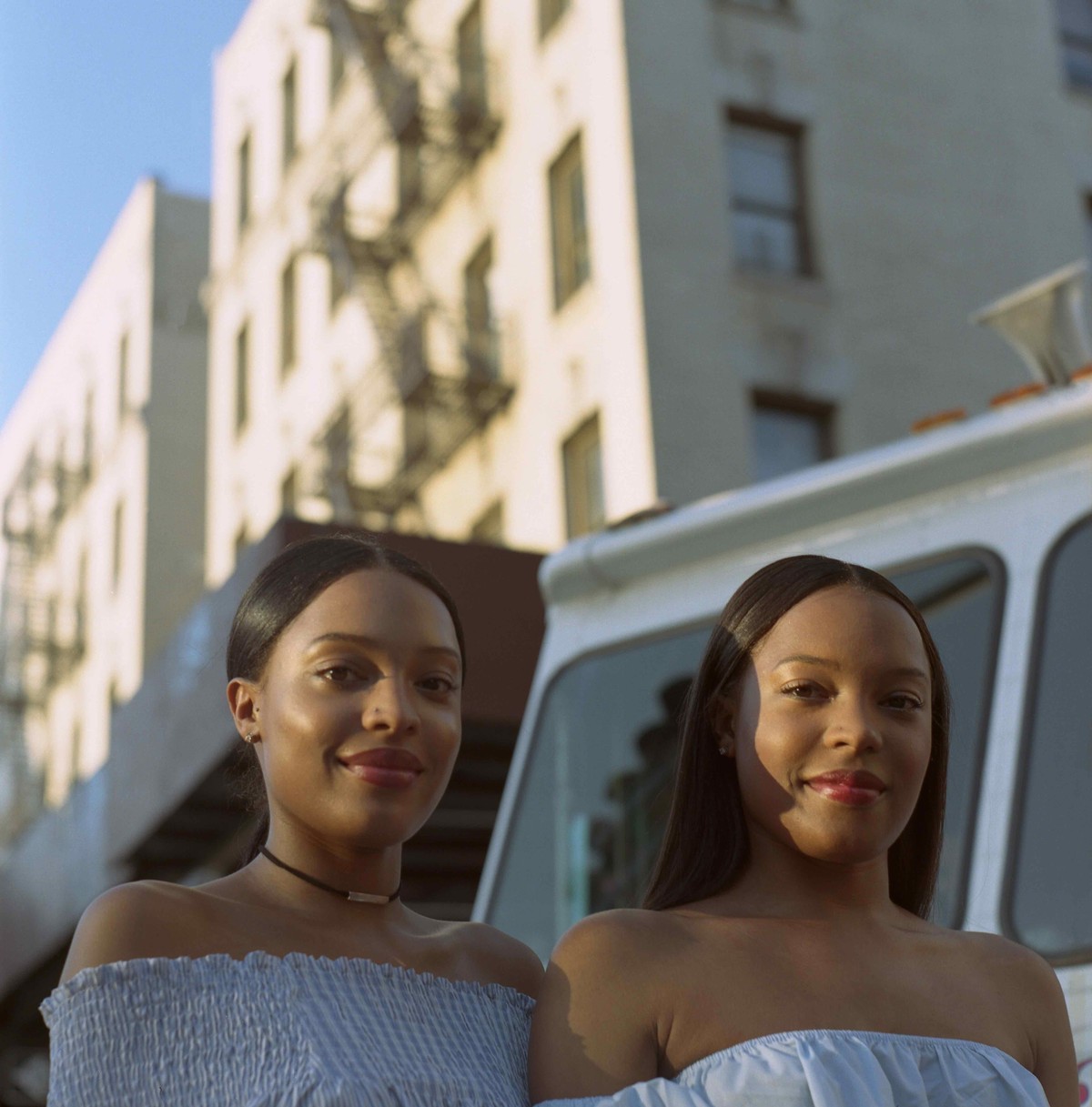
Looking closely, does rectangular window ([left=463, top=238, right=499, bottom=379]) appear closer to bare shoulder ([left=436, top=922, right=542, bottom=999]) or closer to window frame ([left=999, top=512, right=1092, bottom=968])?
window frame ([left=999, top=512, right=1092, bottom=968])

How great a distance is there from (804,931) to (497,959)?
462mm

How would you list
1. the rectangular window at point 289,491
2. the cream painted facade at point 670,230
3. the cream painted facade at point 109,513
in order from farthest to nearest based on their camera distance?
the cream painted facade at point 109,513
the rectangular window at point 289,491
the cream painted facade at point 670,230

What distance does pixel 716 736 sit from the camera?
2760 millimetres

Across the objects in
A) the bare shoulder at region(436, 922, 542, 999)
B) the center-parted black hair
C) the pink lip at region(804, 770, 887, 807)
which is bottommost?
the bare shoulder at region(436, 922, 542, 999)

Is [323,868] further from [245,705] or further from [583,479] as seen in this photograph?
[583,479]

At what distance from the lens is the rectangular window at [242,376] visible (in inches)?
1085

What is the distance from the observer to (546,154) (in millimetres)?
19312

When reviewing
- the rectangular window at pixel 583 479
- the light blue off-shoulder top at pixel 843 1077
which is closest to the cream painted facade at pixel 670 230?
the rectangular window at pixel 583 479

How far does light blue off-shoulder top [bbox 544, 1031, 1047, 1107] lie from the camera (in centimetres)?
232

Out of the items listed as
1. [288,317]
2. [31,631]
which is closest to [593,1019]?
[288,317]

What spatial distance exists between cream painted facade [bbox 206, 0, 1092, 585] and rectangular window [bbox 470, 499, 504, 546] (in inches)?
2.9

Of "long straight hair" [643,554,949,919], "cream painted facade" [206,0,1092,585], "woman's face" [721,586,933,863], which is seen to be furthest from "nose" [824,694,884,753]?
"cream painted facade" [206,0,1092,585]

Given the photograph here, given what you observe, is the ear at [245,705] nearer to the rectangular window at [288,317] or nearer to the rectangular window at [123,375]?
the rectangular window at [288,317]

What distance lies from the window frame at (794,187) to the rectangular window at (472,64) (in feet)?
10.3
